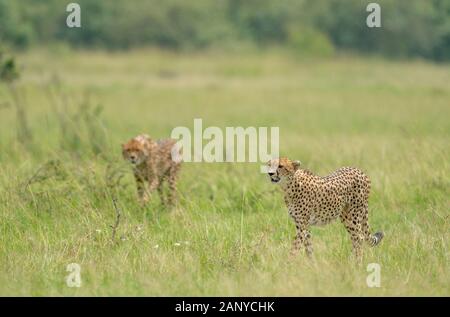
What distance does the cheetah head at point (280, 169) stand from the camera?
19.6ft

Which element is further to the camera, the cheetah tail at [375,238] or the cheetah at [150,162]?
the cheetah at [150,162]

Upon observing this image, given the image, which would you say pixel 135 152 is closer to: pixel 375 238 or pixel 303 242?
pixel 303 242

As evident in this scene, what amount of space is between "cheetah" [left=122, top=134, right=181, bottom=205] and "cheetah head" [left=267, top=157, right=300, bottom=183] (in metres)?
2.06

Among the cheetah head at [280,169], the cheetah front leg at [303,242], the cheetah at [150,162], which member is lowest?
the cheetah front leg at [303,242]

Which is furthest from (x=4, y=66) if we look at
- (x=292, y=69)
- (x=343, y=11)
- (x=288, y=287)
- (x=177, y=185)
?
(x=343, y=11)

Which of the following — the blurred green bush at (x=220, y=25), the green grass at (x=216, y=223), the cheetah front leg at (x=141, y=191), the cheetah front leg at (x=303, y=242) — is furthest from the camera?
the blurred green bush at (x=220, y=25)

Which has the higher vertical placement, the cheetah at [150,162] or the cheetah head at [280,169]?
the cheetah at [150,162]

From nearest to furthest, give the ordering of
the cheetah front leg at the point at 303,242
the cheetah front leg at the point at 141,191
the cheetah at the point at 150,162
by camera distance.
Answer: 1. the cheetah front leg at the point at 303,242
2. the cheetah front leg at the point at 141,191
3. the cheetah at the point at 150,162

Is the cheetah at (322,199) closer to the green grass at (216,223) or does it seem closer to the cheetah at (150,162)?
the green grass at (216,223)

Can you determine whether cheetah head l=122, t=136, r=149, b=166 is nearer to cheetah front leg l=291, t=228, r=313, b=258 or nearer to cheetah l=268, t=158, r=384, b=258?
cheetah l=268, t=158, r=384, b=258

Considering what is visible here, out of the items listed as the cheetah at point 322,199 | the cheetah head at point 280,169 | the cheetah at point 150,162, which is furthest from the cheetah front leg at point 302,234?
the cheetah at point 150,162

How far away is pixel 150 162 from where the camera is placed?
8.26 metres

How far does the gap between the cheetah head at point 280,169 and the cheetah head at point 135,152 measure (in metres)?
2.35

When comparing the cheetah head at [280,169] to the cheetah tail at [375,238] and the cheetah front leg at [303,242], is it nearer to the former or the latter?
the cheetah front leg at [303,242]
